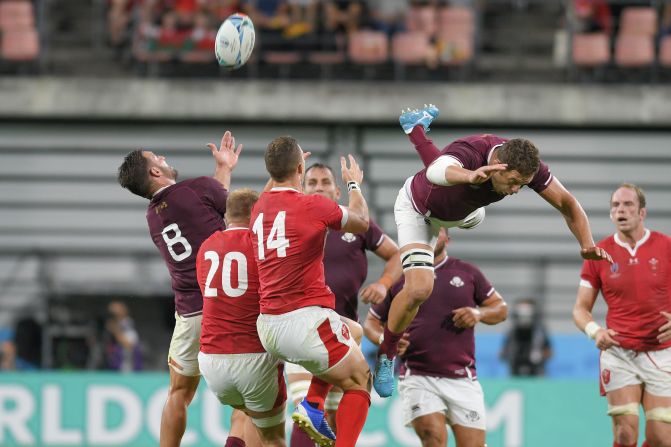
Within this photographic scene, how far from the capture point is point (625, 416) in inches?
395

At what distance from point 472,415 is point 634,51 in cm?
1071

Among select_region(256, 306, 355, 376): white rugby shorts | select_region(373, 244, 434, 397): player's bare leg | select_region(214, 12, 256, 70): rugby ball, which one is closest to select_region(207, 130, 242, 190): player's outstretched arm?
select_region(214, 12, 256, 70): rugby ball

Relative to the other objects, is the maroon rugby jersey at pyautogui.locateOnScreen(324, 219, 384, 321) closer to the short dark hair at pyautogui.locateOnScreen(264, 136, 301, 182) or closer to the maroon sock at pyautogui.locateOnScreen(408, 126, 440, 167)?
the maroon sock at pyautogui.locateOnScreen(408, 126, 440, 167)

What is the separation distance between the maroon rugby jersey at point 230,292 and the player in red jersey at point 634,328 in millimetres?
3166

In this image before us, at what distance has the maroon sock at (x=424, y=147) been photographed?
8.87 metres

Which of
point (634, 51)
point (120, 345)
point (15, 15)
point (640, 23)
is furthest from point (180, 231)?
point (640, 23)

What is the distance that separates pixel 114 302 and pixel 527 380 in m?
6.35

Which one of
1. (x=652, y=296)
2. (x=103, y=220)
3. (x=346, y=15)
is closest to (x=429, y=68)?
(x=346, y=15)

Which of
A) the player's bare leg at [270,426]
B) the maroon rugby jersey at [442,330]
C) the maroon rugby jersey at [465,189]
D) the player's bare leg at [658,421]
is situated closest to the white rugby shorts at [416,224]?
the maroon rugby jersey at [465,189]

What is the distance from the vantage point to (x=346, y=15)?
1977cm

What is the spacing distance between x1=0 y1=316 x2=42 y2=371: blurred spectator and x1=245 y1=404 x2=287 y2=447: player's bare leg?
8817 millimetres

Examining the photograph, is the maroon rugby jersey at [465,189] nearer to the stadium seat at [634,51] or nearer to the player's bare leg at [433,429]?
the player's bare leg at [433,429]

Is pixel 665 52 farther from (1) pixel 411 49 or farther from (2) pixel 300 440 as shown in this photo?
(2) pixel 300 440

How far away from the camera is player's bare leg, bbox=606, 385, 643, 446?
10008mm
